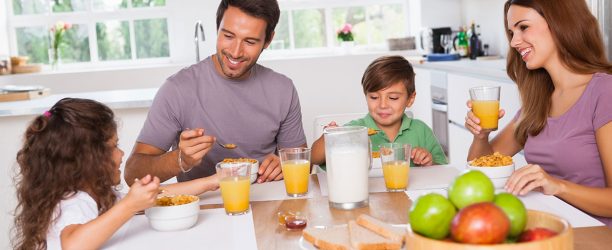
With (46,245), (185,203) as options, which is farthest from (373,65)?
(46,245)

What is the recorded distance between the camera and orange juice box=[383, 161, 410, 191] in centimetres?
194

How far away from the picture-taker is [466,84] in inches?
168

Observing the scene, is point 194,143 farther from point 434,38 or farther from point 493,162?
point 434,38

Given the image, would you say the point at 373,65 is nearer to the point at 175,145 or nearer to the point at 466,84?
the point at 175,145

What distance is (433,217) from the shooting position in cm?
110

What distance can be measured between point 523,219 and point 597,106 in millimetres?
1061

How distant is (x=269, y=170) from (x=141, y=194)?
677 mm

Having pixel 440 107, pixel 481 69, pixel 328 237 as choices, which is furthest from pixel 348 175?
pixel 440 107

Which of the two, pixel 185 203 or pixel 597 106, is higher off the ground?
pixel 597 106

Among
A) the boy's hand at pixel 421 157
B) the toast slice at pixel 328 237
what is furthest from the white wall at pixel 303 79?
the toast slice at pixel 328 237

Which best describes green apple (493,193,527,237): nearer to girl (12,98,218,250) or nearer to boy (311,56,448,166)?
girl (12,98,218,250)

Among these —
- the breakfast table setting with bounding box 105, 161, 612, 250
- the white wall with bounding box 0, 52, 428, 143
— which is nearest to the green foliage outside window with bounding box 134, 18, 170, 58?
the white wall with bounding box 0, 52, 428, 143

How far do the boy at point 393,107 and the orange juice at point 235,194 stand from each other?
963 millimetres

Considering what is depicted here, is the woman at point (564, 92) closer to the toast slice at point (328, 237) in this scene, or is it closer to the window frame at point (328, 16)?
the toast slice at point (328, 237)
